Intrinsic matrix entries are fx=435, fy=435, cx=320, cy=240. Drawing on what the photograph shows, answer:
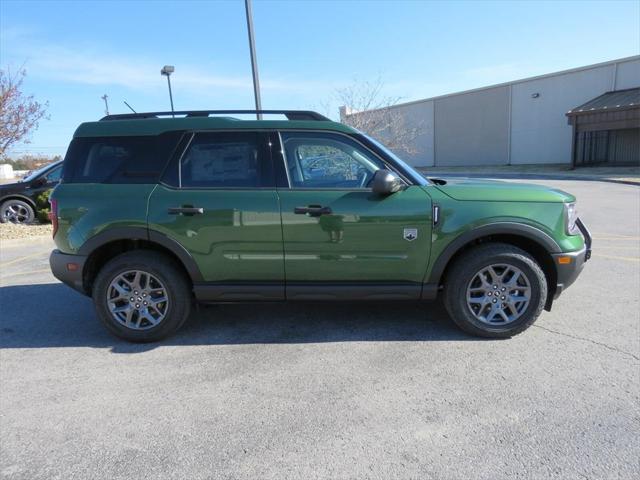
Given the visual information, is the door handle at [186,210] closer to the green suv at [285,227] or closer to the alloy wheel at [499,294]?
the green suv at [285,227]

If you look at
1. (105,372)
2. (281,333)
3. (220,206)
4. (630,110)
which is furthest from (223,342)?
(630,110)

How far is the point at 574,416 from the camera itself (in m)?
2.64

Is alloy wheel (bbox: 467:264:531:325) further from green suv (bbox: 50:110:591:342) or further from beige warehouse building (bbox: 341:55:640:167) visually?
beige warehouse building (bbox: 341:55:640:167)

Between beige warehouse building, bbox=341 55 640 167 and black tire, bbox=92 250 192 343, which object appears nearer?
black tire, bbox=92 250 192 343

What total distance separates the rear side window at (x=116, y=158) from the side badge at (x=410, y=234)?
2093 millimetres

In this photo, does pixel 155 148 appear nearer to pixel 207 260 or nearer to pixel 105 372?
pixel 207 260

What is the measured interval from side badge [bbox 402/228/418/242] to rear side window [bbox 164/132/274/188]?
1.24 meters

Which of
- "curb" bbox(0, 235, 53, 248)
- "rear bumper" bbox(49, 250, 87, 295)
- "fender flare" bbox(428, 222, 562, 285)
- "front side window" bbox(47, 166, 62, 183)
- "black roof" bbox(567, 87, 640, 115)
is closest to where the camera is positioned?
"fender flare" bbox(428, 222, 562, 285)

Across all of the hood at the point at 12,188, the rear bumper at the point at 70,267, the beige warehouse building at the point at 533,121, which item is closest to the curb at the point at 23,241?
the hood at the point at 12,188

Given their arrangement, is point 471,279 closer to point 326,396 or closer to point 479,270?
point 479,270

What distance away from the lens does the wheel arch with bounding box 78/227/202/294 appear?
3.67m

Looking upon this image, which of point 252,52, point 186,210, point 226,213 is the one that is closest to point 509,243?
point 226,213

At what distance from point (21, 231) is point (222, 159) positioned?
770 centimetres

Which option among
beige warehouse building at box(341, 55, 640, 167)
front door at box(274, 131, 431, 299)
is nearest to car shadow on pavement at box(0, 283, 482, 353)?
front door at box(274, 131, 431, 299)
